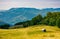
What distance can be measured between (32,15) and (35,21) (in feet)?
0.49

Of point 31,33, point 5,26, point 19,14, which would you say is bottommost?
point 31,33

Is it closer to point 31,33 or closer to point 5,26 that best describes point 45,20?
point 31,33

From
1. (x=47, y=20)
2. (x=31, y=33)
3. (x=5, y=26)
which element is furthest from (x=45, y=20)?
(x=5, y=26)

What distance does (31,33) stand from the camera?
9.16ft

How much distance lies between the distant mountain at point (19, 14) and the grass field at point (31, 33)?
23cm

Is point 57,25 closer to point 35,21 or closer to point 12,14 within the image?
point 35,21

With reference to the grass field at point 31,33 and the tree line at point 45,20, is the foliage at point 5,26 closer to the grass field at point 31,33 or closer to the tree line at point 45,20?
the grass field at point 31,33

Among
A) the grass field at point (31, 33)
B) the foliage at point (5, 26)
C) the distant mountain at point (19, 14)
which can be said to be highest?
the distant mountain at point (19, 14)

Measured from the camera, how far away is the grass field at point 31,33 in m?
2.74

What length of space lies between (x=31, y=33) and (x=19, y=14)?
506 millimetres

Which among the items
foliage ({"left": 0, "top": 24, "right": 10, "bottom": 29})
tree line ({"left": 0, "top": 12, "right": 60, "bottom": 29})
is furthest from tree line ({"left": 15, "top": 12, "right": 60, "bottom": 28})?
foliage ({"left": 0, "top": 24, "right": 10, "bottom": 29})

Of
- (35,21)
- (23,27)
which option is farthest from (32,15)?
(23,27)

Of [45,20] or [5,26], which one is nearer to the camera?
[5,26]

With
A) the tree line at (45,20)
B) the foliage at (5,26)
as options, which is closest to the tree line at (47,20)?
the tree line at (45,20)
